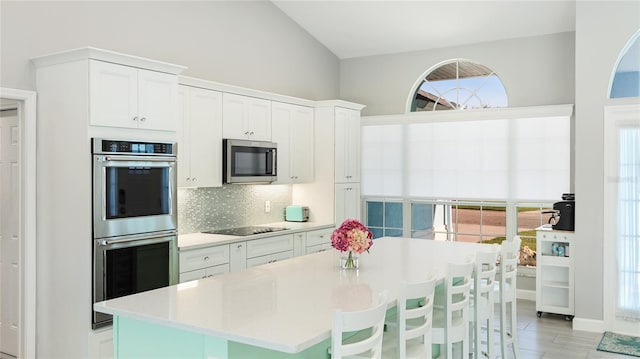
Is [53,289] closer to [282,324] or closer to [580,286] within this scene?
[282,324]

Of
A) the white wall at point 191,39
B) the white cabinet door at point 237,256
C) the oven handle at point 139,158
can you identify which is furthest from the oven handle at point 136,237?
the white wall at point 191,39

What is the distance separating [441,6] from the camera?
6320mm

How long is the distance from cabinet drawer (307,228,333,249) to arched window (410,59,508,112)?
2.19m

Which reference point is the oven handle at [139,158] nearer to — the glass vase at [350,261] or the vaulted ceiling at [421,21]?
the glass vase at [350,261]

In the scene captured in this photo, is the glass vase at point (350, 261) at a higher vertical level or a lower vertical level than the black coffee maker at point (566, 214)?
lower

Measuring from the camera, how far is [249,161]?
5863 millimetres

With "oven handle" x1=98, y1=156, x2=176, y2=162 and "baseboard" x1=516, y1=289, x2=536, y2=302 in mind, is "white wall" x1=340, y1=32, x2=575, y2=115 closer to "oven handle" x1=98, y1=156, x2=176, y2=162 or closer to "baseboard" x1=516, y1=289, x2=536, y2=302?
"baseboard" x1=516, y1=289, x2=536, y2=302

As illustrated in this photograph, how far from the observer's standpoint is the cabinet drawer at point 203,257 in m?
4.79

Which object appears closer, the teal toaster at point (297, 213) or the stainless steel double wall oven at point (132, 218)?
the stainless steel double wall oven at point (132, 218)

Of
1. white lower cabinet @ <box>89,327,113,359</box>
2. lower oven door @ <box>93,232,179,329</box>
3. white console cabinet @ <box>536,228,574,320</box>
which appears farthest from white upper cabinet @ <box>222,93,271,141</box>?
white console cabinet @ <box>536,228,574,320</box>

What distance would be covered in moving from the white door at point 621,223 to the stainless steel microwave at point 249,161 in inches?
136

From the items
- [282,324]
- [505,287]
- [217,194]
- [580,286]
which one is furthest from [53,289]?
[580,286]

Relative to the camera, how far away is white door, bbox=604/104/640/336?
538 centimetres

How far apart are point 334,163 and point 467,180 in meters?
1.73
